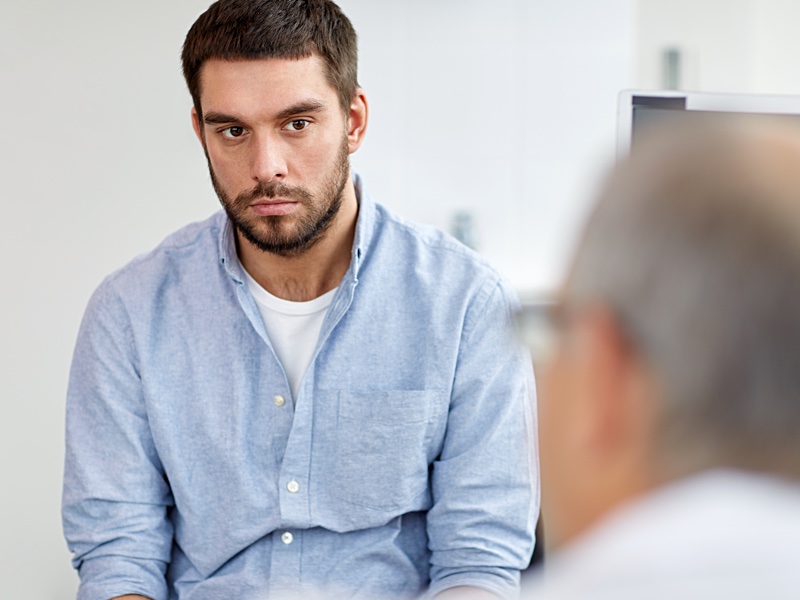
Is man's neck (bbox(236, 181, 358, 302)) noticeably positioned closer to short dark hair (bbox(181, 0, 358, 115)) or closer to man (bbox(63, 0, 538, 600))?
man (bbox(63, 0, 538, 600))

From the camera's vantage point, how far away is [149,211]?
247 centimetres

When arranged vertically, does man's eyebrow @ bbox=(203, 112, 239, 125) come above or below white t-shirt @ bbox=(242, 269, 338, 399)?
above

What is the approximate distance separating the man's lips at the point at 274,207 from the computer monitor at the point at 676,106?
526 mm

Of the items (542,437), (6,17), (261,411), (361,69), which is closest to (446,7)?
(361,69)

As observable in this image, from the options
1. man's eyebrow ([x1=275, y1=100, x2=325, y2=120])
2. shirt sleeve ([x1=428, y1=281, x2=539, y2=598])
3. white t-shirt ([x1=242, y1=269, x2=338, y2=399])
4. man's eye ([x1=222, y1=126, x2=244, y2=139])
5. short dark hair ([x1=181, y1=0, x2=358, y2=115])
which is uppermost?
short dark hair ([x1=181, y1=0, x2=358, y2=115])

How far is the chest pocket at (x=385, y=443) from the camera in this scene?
1367 mm

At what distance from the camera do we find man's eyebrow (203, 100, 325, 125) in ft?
4.50

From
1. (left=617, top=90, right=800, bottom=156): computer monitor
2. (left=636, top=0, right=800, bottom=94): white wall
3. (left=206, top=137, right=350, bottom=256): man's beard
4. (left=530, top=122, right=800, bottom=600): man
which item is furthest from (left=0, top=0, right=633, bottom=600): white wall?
(left=530, top=122, right=800, bottom=600): man

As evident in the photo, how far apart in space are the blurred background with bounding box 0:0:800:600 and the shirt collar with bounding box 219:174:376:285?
0.86 m

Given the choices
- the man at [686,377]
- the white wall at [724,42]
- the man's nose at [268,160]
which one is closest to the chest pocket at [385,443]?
the man's nose at [268,160]

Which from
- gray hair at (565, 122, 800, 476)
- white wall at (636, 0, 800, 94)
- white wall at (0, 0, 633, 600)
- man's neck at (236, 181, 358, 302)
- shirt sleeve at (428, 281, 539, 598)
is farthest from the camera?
white wall at (636, 0, 800, 94)

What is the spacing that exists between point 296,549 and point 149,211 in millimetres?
1319

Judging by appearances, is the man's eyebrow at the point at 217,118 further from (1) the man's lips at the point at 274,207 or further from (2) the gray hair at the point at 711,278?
(2) the gray hair at the point at 711,278

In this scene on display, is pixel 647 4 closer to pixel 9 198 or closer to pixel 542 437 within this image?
pixel 9 198
